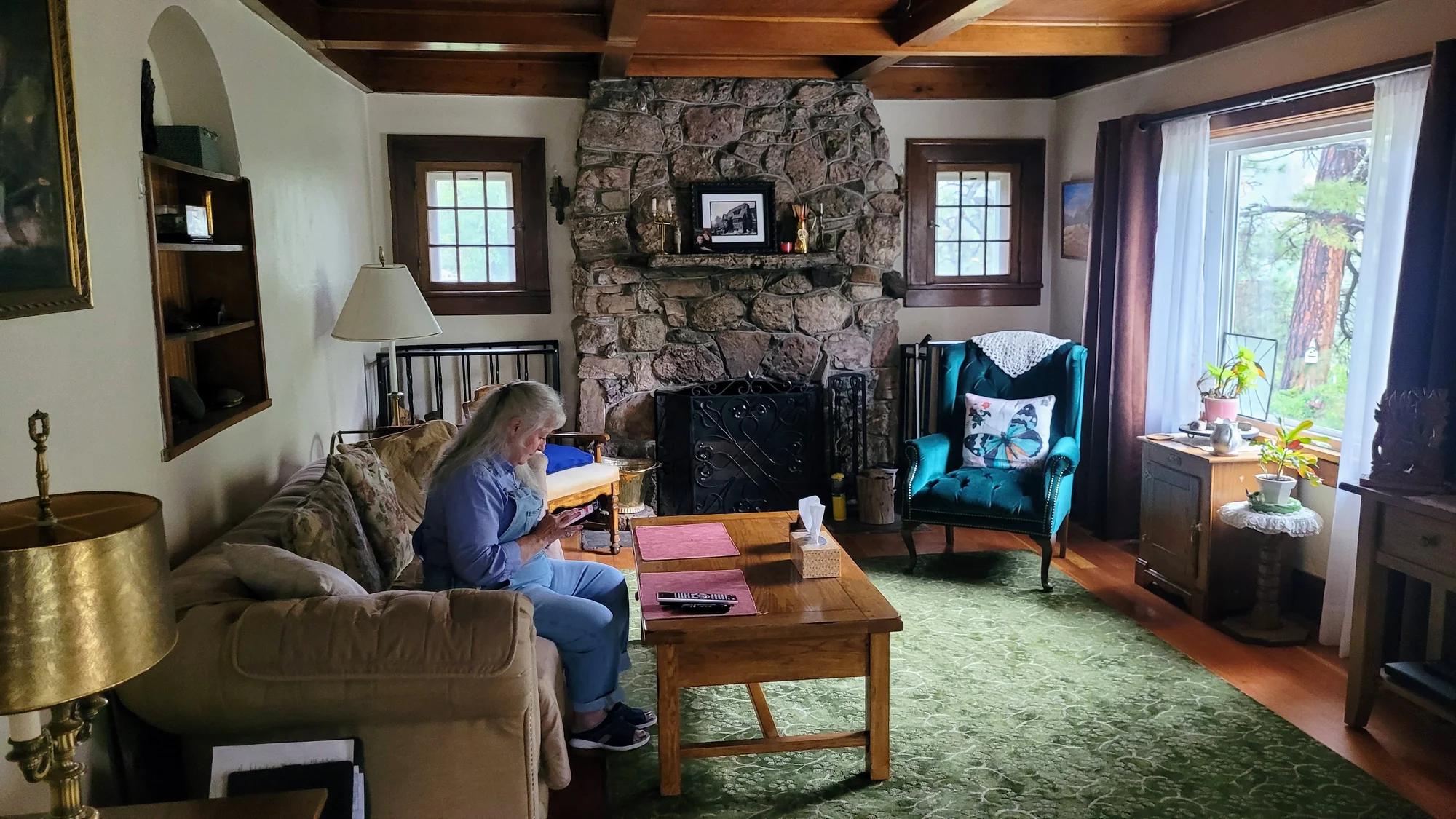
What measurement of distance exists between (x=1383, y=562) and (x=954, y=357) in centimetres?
230

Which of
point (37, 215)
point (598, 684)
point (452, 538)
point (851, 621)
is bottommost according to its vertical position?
point (598, 684)

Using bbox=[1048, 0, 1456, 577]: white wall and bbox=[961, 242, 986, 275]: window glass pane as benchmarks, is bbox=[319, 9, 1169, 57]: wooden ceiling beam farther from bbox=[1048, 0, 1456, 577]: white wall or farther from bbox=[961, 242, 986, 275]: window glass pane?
bbox=[961, 242, 986, 275]: window glass pane

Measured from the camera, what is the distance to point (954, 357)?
507cm

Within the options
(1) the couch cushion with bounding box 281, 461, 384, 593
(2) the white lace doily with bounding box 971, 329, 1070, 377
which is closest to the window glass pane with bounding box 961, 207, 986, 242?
(2) the white lace doily with bounding box 971, 329, 1070, 377

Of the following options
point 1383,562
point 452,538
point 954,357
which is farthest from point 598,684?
point 954,357

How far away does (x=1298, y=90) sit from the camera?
12.5ft

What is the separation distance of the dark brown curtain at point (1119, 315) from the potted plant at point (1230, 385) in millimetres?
495

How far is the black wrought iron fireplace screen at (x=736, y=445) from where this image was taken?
17.9 feet

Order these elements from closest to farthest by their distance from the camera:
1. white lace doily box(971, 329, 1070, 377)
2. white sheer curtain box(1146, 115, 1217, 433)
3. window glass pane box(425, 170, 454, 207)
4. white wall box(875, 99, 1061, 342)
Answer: white sheer curtain box(1146, 115, 1217, 433) → white lace doily box(971, 329, 1070, 377) → window glass pane box(425, 170, 454, 207) → white wall box(875, 99, 1061, 342)

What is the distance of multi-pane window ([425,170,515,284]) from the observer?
5480 millimetres

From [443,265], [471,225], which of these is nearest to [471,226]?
[471,225]

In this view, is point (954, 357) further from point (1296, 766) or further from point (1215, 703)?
point (1296, 766)

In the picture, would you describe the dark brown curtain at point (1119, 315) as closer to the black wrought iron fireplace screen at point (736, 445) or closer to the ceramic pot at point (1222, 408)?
the ceramic pot at point (1222, 408)

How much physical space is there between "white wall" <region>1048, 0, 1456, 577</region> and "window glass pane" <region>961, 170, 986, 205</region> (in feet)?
1.35
